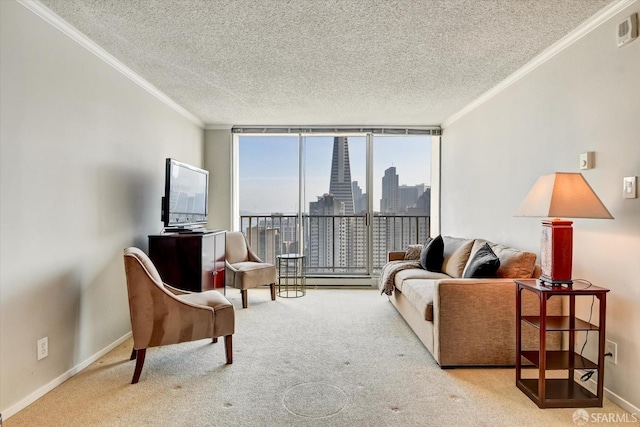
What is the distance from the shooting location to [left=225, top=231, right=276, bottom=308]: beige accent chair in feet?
14.3

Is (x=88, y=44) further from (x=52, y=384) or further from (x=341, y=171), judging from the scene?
(x=341, y=171)

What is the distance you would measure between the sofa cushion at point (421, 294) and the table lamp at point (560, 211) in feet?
2.54

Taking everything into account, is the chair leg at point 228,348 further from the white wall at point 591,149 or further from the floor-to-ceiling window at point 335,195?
the floor-to-ceiling window at point 335,195

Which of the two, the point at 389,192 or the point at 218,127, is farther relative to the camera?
the point at 389,192

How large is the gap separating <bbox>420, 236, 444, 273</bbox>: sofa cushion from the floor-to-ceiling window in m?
1.55

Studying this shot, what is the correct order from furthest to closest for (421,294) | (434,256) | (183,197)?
(434,256) < (183,197) < (421,294)

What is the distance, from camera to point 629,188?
2125 millimetres

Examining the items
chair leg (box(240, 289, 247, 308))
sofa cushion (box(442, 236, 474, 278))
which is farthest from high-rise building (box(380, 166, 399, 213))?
chair leg (box(240, 289, 247, 308))

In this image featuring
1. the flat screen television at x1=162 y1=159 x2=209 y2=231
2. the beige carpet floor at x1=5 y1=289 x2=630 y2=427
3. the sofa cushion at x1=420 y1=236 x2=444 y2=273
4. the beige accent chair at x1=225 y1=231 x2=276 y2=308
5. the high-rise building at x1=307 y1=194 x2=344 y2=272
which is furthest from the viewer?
the high-rise building at x1=307 y1=194 x2=344 y2=272

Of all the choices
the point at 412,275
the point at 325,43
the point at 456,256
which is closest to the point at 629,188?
the point at 456,256

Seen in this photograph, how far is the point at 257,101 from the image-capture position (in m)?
4.28

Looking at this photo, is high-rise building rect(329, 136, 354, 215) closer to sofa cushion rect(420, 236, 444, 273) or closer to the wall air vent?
sofa cushion rect(420, 236, 444, 273)

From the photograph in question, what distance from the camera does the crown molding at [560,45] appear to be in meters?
2.24

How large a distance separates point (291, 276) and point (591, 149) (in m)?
4.04
